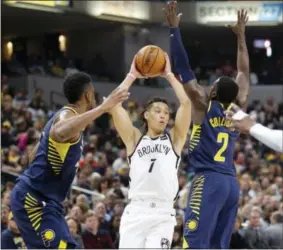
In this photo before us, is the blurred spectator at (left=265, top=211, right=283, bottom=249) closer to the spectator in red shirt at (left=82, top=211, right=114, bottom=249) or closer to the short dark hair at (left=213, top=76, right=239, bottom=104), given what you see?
the spectator in red shirt at (left=82, top=211, right=114, bottom=249)

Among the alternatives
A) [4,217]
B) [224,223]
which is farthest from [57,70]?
[224,223]

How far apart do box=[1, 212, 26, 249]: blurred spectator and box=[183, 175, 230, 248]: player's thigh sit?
132 inches

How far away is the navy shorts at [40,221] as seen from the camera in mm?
7164

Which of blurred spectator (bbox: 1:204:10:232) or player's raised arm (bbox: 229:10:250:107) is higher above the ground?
player's raised arm (bbox: 229:10:250:107)

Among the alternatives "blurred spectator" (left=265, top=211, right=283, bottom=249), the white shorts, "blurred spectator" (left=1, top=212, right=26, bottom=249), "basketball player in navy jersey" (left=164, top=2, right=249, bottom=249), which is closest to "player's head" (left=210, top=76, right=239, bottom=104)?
"basketball player in navy jersey" (left=164, top=2, right=249, bottom=249)

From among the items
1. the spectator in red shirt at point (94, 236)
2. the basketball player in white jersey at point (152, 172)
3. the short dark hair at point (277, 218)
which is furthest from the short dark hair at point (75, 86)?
the short dark hair at point (277, 218)

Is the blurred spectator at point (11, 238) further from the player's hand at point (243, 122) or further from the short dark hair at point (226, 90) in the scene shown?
the player's hand at point (243, 122)

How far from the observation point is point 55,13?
85.4 ft

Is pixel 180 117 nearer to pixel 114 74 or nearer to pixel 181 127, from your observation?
pixel 181 127

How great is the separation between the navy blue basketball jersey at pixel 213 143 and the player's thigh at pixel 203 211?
14 cm

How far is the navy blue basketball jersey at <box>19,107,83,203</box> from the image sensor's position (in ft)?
23.5

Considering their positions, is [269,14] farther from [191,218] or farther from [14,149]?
[191,218]

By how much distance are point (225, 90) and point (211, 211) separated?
4.04 ft

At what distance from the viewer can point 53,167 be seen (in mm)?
7203
